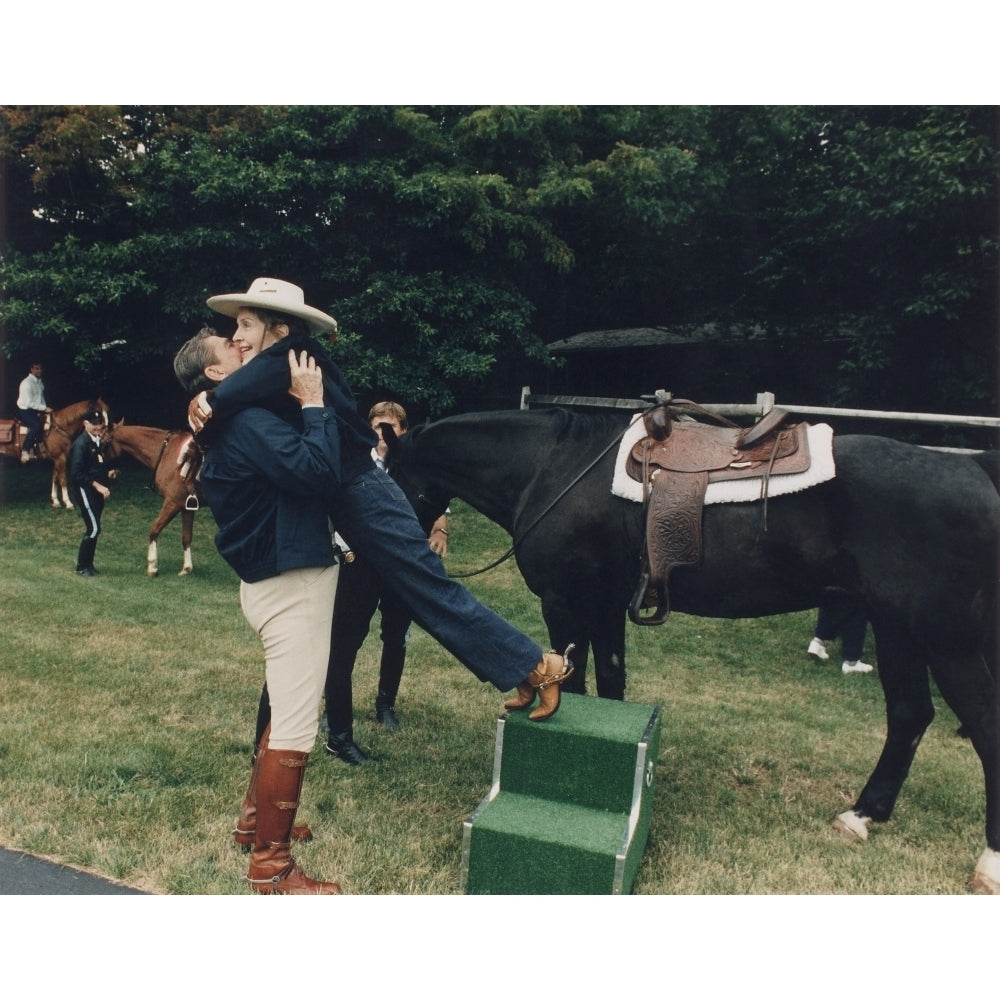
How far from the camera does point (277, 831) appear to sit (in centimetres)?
310

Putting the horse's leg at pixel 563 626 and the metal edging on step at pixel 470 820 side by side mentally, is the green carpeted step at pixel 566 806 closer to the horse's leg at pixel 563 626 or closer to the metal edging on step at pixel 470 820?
the metal edging on step at pixel 470 820

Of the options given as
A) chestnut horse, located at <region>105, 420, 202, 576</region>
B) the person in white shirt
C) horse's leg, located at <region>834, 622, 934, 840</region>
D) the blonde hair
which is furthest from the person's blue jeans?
the person in white shirt

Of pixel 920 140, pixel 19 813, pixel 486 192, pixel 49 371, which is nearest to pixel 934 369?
pixel 920 140

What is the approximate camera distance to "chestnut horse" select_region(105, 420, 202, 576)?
32.0ft

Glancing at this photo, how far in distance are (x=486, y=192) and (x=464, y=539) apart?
4.87m

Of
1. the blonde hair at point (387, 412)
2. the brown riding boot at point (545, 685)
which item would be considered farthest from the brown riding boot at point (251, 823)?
the blonde hair at point (387, 412)

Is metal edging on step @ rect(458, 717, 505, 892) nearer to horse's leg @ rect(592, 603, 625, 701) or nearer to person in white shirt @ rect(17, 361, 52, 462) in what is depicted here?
horse's leg @ rect(592, 603, 625, 701)

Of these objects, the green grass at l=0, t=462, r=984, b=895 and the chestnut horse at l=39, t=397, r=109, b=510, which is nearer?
the green grass at l=0, t=462, r=984, b=895

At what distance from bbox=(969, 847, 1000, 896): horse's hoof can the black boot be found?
9.70 feet

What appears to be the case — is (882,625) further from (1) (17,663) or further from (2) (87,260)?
(2) (87,260)

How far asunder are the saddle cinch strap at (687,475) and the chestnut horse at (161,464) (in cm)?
703

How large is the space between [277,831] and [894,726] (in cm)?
287

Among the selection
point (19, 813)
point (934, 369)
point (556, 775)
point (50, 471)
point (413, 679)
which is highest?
point (934, 369)

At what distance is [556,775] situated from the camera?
10.7ft
